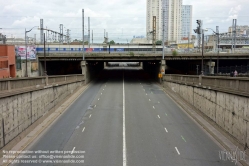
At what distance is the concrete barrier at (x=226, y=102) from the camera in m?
16.8

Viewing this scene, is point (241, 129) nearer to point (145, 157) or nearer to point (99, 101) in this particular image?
point (145, 157)

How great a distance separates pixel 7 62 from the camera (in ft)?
149

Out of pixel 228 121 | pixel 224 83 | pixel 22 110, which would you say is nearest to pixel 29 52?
pixel 22 110

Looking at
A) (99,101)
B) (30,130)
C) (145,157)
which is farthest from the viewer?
(99,101)

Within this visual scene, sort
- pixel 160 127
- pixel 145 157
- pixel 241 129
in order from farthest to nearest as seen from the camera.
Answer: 1. pixel 160 127
2. pixel 241 129
3. pixel 145 157

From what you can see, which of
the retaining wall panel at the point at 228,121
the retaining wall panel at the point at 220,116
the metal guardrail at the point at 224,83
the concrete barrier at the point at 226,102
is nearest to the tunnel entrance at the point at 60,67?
the metal guardrail at the point at 224,83

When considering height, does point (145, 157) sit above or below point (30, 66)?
below

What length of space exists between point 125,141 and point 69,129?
535 cm

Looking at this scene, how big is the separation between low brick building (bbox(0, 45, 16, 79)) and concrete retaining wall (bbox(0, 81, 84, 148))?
17299mm

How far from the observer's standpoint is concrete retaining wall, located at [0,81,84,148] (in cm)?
1596

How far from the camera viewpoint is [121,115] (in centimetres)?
2723

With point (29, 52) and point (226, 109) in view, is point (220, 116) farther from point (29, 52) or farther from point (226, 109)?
point (29, 52)

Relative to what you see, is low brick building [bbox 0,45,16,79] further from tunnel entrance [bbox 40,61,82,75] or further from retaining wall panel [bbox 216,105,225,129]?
retaining wall panel [bbox 216,105,225,129]

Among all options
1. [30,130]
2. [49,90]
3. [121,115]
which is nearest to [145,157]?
[30,130]
